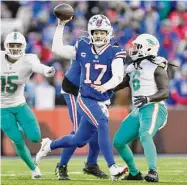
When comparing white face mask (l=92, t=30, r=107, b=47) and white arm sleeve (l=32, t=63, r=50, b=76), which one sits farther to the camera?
white arm sleeve (l=32, t=63, r=50, b=76)

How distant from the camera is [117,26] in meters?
16.6

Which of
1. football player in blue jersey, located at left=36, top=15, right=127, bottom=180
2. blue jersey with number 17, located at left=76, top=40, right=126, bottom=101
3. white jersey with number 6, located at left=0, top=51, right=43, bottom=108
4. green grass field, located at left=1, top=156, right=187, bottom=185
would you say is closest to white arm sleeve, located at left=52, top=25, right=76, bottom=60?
football player in blue jersey, located at left=36, top=15, right=127, bottom=180

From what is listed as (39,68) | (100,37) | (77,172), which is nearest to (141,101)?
(100,37)

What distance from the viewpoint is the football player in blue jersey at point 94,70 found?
824 centimetres

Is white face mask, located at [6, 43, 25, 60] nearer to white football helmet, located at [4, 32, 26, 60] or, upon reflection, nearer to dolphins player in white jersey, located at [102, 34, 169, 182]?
white football helmet, located at [4, 32, 26, 60]

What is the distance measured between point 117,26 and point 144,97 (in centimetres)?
827

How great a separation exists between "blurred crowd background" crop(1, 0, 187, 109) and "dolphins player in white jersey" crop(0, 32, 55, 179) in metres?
5.82

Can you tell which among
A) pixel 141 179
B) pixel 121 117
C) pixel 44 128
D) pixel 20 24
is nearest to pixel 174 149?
pixel 121 117

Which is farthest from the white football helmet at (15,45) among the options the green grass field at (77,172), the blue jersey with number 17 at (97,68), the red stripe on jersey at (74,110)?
the green grass field at (77,172)

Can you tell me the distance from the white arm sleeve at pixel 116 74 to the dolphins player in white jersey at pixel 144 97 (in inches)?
15.5

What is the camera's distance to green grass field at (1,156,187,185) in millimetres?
8133

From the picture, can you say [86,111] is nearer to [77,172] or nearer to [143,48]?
[143,48]

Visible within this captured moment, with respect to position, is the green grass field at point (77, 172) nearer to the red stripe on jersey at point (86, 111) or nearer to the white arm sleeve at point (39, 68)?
the red stripe on jersey at point (86, 111)

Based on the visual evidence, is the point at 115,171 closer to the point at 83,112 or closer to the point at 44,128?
the point at 83,112
